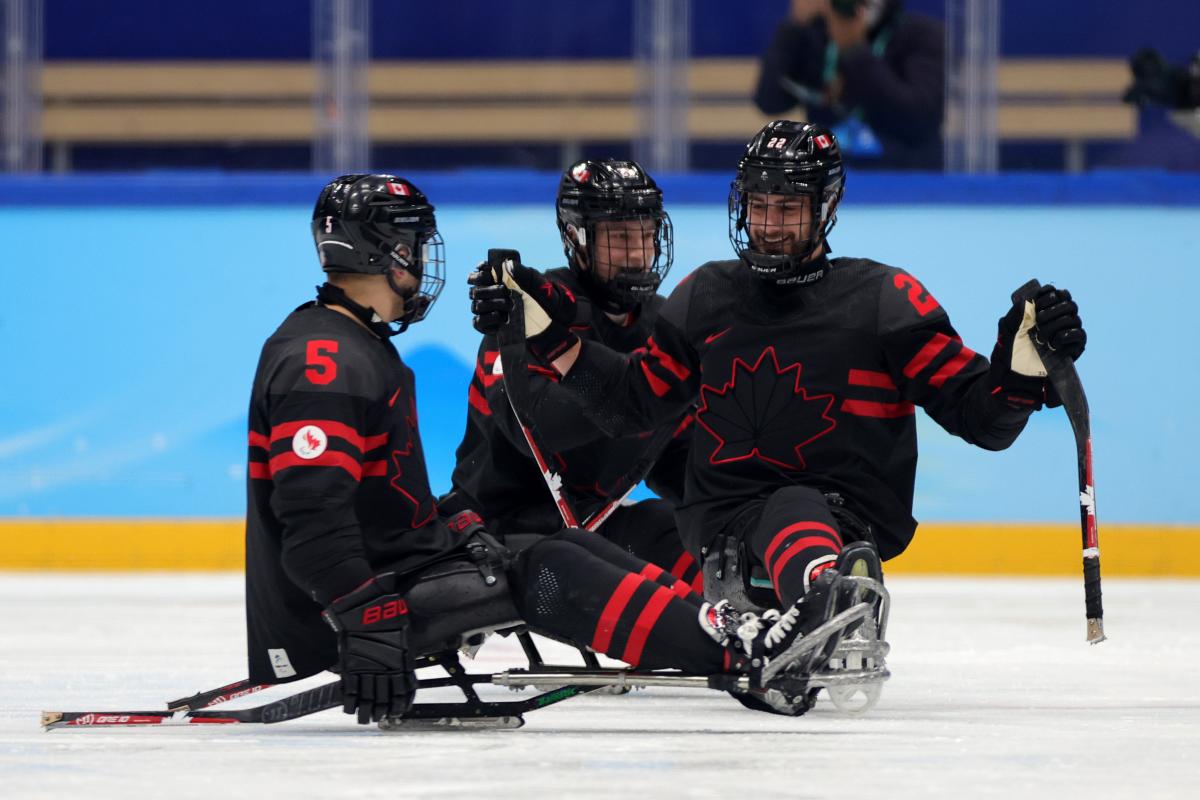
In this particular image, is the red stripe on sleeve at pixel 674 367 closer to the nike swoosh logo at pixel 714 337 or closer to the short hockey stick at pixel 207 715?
the nike swoosh logo at pixel 714 337

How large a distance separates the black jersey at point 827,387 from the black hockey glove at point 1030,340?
0.25ft

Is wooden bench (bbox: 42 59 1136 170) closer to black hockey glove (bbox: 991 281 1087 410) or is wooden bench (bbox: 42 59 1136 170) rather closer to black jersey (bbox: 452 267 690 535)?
black jersey (bbox: 452 267 690 535)

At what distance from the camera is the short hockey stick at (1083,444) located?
3.03 metres

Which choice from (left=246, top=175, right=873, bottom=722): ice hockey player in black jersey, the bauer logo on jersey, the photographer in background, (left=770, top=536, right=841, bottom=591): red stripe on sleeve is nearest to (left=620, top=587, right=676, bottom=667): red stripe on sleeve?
(left=246, top=175, right=873, bottom=722): ice hockey player in black jersey

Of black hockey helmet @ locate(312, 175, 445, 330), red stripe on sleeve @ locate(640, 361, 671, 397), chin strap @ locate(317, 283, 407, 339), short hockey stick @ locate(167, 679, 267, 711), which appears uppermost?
black hockey helmet @ locate(312, 175, 445, 330)

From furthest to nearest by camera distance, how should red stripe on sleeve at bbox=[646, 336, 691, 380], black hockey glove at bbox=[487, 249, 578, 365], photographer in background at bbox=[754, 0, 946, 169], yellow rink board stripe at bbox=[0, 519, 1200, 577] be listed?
photographer in background at bbox=[754, 0, 946, 169] → yellow rink board stripe at bbox=[0, 519, 1200, 577] → red stripe on sleeve at bbox=[646, 336, 691, 380] → black hockey glove at bbox=[487, 249, 578, 365]

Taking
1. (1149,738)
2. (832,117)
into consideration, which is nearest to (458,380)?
(832,117)

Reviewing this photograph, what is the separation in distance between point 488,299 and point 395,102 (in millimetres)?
3954

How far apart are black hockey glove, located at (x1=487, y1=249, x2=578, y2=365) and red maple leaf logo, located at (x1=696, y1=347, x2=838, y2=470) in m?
0.31

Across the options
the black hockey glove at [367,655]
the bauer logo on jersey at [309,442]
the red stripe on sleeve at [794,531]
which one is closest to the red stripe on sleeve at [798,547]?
the red stripe on sleeve at [794,531]

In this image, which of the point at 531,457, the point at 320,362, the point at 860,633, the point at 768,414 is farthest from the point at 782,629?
the point at 531,457

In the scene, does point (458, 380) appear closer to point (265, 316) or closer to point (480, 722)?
point (265, 316)

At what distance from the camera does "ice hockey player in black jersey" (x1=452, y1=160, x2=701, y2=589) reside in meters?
3.81

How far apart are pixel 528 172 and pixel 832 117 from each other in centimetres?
118
